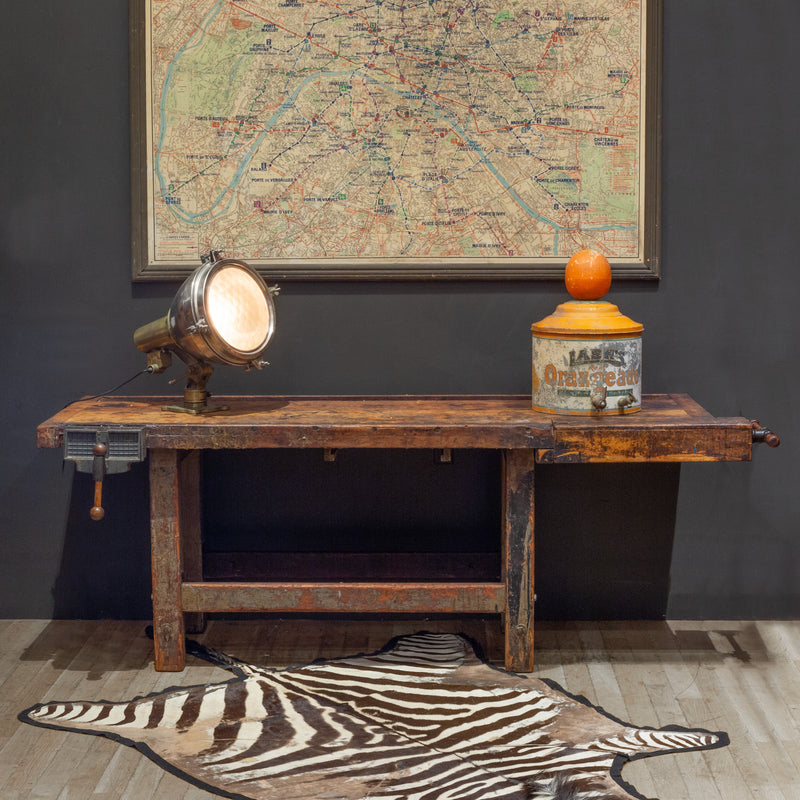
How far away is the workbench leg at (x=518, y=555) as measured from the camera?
3031 mm

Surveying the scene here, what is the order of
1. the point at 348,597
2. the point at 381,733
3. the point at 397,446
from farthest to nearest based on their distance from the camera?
the point at 348,597
the point at 397,446
the point at 381,733

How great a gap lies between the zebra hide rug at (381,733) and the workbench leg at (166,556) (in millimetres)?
175

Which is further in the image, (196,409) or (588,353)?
(196,409)

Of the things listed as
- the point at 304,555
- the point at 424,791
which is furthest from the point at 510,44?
the point at 424,791

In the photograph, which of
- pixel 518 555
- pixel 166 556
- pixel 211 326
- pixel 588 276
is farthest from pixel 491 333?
pixel 166 556

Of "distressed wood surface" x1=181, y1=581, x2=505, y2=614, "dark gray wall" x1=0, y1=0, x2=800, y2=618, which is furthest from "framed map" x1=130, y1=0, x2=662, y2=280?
"distressed wood surface" x1=181, y1=581, x2=505, y2=614

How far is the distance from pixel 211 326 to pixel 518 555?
1125mm

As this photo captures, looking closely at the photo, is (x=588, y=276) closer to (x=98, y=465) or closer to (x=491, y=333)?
(x=491, y=333)

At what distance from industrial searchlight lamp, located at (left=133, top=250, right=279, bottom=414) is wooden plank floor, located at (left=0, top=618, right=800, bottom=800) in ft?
2.72

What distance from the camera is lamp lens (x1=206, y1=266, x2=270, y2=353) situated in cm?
302

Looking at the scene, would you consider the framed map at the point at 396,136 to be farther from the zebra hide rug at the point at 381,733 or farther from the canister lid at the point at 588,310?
the zebra hide rug at the point at 381,733

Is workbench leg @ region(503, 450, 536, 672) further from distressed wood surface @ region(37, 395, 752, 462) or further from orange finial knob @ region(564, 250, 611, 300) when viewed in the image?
orange finial knob @ region(564, 250, 611, 300)

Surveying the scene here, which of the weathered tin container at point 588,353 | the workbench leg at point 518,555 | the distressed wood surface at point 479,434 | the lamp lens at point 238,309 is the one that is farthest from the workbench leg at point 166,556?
the weathered tin container at point 588,353

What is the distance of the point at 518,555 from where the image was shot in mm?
3061
